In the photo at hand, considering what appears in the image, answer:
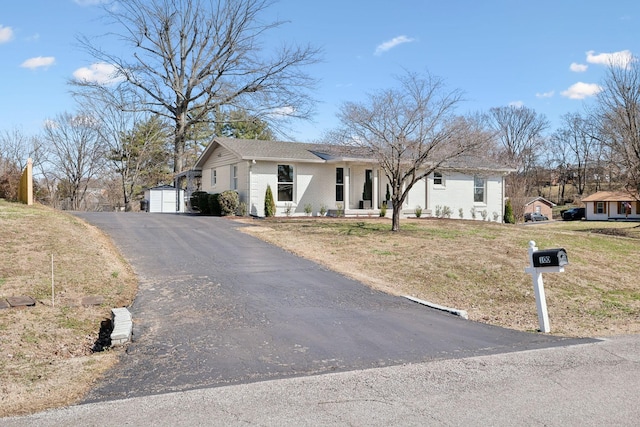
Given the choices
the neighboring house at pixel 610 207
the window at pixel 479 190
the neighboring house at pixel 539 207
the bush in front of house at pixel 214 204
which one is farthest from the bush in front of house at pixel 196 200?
the neighboring house at pixel 610 207

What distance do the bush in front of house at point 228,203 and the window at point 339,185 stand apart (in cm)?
505

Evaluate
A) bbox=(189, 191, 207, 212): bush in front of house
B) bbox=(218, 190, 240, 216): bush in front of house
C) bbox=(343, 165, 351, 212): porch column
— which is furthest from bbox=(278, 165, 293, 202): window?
bbox=(189, 191, 207, 212): bush in front of house

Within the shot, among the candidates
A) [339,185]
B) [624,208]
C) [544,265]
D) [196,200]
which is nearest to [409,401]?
[544,265]

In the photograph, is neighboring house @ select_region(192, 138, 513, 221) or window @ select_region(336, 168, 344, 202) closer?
Result: neighboring house @ select_region(192, 138, 513, 221)

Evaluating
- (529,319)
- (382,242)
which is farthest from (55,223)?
(529,319)

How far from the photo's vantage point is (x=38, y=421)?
3.94 meters

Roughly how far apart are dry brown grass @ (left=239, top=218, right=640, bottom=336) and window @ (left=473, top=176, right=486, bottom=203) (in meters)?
9.83

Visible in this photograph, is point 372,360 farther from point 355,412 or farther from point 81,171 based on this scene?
point 81,171

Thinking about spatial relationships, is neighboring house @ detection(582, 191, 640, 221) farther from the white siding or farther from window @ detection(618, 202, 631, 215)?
the white siding

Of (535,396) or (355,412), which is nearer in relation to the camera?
(355,412)

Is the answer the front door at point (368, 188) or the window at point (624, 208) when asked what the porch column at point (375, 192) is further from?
the window at point (624, 208)

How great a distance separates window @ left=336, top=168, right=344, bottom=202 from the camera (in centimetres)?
2536

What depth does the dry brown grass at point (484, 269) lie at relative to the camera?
943cm

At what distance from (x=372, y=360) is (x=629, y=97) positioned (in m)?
26.2
